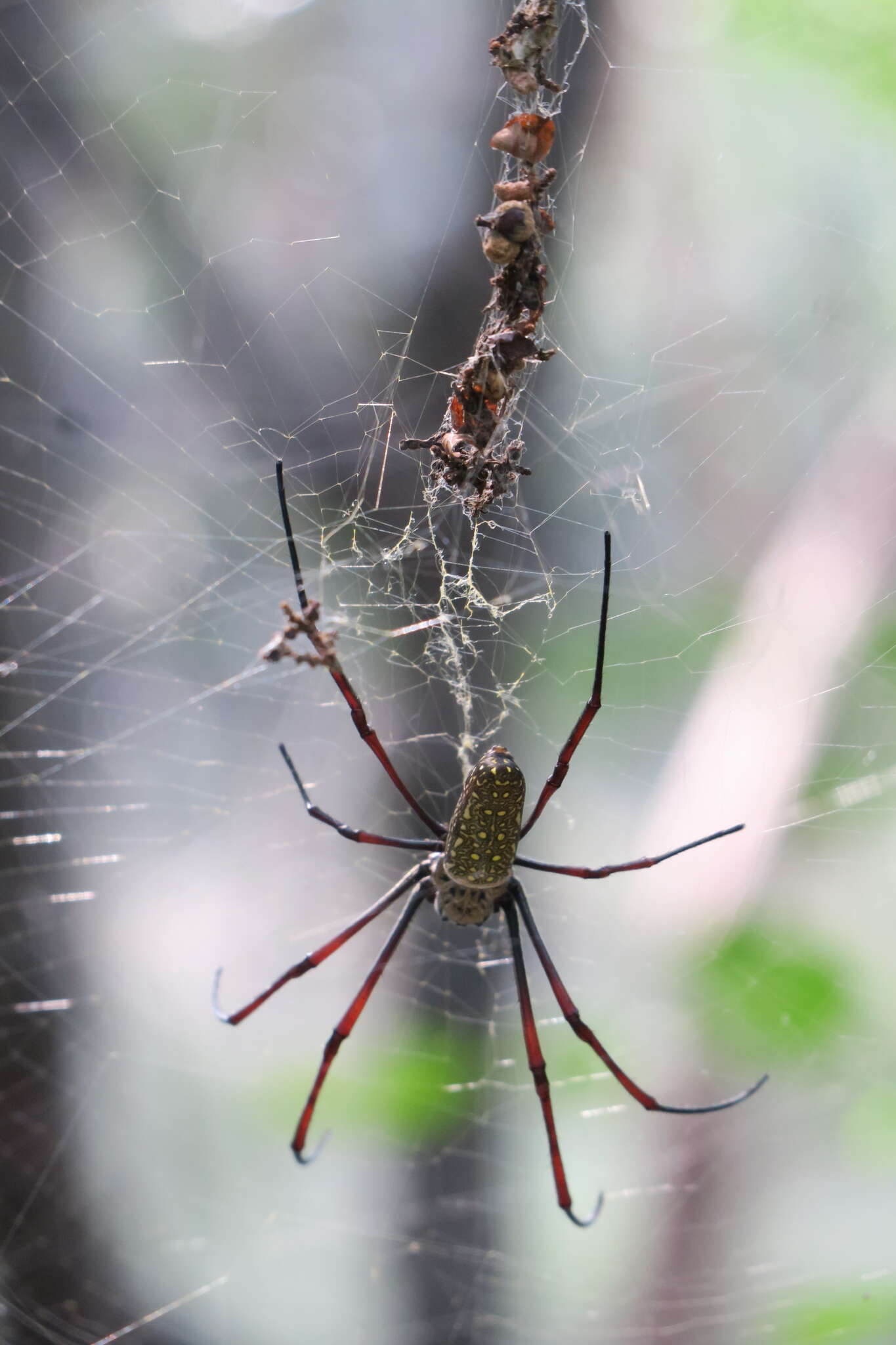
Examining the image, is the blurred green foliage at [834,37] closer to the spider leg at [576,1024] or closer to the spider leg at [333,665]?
the spider leg at [333,665]

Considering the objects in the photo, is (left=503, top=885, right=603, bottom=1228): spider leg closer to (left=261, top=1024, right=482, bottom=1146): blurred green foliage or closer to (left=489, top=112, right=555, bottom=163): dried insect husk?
(left=261, top=1024, right=482, bottom=1146): blurred green foliage

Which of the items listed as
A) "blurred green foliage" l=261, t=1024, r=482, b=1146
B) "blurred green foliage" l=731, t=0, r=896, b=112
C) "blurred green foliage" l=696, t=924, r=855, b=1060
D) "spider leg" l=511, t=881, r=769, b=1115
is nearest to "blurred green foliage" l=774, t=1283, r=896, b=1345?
"blurred green foliage" l=696, t=924, r=855, b=1060

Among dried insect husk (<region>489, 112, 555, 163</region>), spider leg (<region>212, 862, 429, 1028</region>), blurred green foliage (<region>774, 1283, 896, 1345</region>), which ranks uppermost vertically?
dried insect husk (<region>489, 112, 555, 163</region>)

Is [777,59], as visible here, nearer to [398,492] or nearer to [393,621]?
[398,492]

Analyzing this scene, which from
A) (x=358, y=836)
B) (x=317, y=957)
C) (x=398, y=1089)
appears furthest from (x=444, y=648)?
(x=398, y=1089)

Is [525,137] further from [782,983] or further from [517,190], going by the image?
[782,983]

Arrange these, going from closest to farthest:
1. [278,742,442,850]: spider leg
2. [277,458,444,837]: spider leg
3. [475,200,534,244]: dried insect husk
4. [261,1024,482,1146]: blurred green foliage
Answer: [475,200,534,244]: dried insect husk → [277,458,444,837]: spider leg → [278,742,442,850]: spider leg → [261,1024,482,1146]: blurred green foliage

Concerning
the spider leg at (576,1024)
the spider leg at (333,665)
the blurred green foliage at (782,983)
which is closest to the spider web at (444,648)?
the blurred green foliage at (782,983)

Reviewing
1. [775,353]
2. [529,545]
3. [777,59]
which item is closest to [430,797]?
[529,545]
